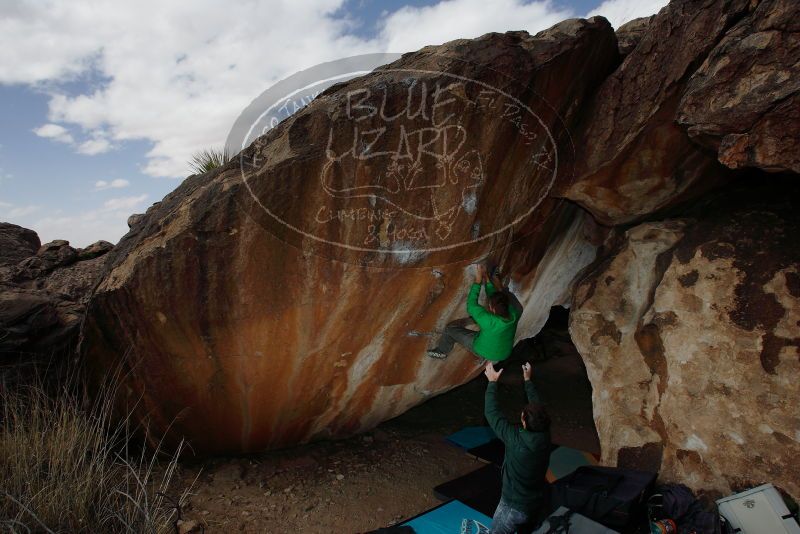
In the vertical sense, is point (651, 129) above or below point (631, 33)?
below

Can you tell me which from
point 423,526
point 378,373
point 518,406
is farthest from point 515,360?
point 423,526

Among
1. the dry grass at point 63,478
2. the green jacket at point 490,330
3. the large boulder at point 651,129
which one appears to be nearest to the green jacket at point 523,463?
the green jacket at point 490,330

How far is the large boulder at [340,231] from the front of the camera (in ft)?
11.7

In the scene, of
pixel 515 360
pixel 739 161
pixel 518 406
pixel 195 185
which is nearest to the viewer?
pixel 739 161

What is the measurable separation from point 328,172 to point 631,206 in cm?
243

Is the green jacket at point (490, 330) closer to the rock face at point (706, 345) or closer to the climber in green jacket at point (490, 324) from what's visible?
the climber in green jacket at point (490, 324)

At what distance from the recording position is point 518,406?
20.9 feet

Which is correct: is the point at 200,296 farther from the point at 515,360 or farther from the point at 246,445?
the point at 515,360

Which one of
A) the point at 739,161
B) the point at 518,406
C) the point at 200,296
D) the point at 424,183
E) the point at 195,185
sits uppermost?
the point at 195,185

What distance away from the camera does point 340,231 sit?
3713 mm

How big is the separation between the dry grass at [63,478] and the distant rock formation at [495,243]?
46 cm

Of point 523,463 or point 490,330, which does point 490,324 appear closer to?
point 490,330

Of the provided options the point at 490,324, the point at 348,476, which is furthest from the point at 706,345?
the point at 348,476

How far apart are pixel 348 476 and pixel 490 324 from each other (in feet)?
6.32
